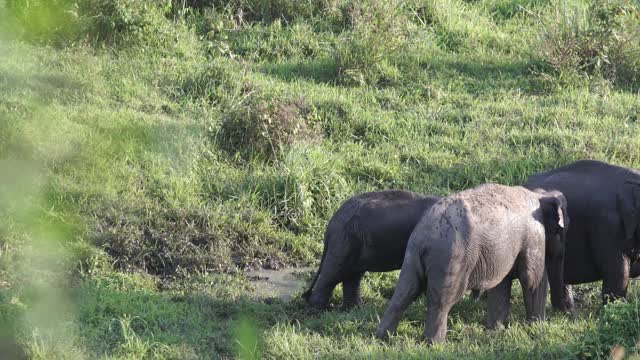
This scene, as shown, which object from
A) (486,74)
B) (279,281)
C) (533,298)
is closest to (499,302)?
(533,298)

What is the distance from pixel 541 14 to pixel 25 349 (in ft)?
27.2

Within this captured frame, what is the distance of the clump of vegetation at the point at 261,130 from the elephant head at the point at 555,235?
8.94 ft

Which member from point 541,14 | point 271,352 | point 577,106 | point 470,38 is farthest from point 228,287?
point 541,14

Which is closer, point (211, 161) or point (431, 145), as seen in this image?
point (211, 161)

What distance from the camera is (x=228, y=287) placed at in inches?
296

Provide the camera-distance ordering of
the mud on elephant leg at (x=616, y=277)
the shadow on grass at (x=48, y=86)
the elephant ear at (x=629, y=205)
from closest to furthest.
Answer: the elephant ear at (x=629, y=205) < the mud on elephant leg at (x=616, y=277) < the shadow on grass at (x=48, y=86)

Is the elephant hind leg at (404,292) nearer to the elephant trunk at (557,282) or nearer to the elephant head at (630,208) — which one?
the elephant trunk at (557,282)

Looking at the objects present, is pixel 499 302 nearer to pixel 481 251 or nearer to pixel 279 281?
pixel 481 251

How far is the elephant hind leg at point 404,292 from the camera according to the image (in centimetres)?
641

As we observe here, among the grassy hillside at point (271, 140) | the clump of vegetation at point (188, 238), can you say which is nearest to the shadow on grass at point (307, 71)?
the grassy hillside at point (271, 140)

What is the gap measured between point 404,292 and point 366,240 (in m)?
0.83

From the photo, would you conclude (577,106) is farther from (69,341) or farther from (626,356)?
(69,341)

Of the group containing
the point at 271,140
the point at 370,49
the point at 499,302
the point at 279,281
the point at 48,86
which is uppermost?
the point at 48,86

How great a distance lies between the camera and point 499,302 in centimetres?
694
